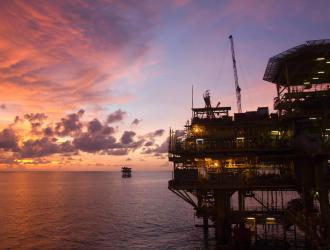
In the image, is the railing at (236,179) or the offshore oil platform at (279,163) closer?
the offshore oil platform at (279,163)

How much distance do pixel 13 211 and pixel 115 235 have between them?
192ft

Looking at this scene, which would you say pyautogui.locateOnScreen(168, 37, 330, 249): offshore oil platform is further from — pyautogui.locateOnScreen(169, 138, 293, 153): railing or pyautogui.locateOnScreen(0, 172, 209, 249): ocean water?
pyautogui.locateOnScreen(0, 172, 209, 249): ocean water

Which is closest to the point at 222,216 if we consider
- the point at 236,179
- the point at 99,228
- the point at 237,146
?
the point at 236,179

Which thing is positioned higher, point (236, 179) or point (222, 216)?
point (236, 179)

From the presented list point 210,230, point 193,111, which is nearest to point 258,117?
point 193,111

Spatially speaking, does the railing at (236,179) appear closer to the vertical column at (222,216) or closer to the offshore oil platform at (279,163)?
the offshore oil platform at (279,163)

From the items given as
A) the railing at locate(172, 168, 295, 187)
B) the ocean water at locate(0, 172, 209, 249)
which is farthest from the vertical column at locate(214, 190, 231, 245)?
the ocean water at locate(0, 172, 209, 249)

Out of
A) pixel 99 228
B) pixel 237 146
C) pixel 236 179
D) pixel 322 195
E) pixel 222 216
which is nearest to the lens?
pixel 322 195

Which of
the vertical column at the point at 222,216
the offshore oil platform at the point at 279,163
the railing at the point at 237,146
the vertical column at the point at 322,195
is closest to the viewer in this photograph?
the vertical column at the point at 322,195

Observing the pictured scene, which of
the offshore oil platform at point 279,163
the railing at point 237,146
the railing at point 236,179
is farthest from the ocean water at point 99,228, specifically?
the railing at point 237,146

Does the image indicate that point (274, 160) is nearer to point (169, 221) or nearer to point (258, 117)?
point (258, 117)

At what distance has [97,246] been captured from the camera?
214 feet

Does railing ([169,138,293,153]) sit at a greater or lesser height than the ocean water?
greater

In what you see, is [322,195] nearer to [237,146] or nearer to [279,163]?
[279,163]
